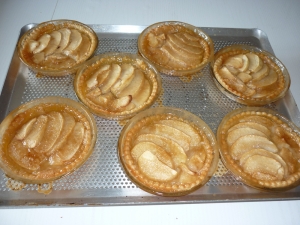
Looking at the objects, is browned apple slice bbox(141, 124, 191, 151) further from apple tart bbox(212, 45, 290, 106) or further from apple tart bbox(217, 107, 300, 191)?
apple tart bbox(212, 45, 290, 106)

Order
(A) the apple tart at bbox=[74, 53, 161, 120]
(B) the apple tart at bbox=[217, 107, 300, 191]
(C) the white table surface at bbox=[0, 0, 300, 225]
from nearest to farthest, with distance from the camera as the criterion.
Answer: (C) the white table surface at bbox=[0, 0, 300, 225] → (B) the apple tart at bbox=[217, 107, 300, 191] → (A) the apple tart at bbox=[74, 53, 161, 120]

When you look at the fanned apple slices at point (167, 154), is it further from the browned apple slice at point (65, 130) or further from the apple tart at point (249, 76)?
the apple tart at point (249, 76)

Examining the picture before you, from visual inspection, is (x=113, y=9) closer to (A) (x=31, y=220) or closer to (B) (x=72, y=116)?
(B) (x=72, y=116)

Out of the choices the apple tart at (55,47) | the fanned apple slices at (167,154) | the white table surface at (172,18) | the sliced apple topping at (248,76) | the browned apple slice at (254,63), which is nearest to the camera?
the white table surface at (172,18)

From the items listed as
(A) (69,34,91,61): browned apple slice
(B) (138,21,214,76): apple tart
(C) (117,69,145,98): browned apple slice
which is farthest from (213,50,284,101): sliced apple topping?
(A) (69,34,91,61): browned apple slice

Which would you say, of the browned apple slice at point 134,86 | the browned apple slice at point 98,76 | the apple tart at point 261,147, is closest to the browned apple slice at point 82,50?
the browned apple slice at point 98,76
